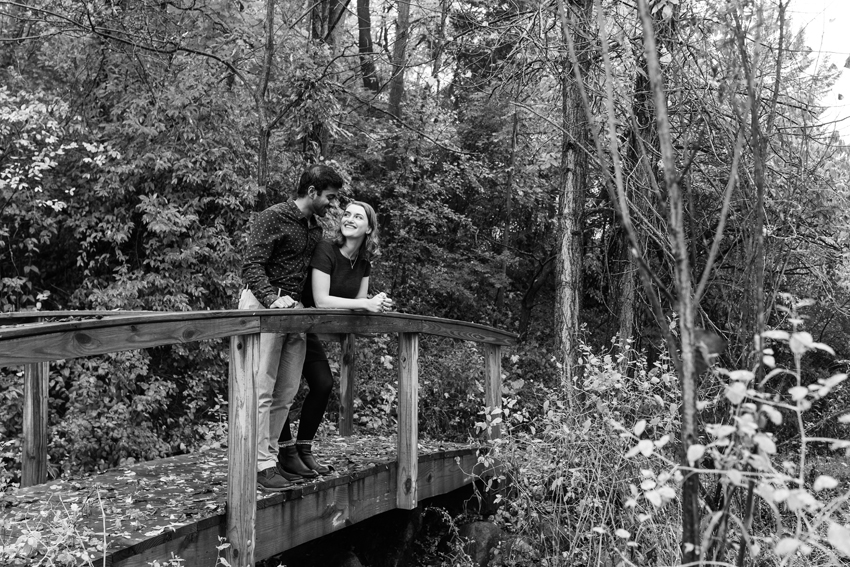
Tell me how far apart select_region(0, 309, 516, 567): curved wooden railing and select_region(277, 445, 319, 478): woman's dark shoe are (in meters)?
0.80

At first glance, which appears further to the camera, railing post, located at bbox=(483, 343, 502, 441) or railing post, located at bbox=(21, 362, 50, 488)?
railing post, located at bbox=(483, 343, 502, 441)

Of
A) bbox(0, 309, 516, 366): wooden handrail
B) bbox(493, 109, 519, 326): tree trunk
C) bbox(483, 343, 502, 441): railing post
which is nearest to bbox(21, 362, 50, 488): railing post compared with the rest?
bbox(0, 309, 516, 366): wooden handrail

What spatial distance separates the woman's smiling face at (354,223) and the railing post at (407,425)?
912 millimetres

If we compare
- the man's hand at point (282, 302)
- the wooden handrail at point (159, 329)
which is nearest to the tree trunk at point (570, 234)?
the wooden handrail at point (159, 329)

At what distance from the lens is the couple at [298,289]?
4145 millimetres

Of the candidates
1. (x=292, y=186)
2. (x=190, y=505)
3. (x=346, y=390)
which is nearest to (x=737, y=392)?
(x=190, y=505)

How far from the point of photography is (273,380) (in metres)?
4.19

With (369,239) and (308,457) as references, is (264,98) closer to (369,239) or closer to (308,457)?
(369,239)

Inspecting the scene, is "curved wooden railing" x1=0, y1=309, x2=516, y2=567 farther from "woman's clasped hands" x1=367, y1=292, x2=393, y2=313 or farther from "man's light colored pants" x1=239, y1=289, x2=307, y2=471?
"man's light colored pants" x1=239, y1=289, x2=307, y2=471

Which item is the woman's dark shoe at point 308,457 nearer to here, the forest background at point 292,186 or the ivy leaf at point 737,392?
the forest background at point 292,186

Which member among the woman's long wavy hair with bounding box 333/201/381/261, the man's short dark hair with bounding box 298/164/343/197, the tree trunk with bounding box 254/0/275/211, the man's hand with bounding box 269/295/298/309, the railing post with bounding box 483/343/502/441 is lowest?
the railing post with bounding box 483/343/502/441

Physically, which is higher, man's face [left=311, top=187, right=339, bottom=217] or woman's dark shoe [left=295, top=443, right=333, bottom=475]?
man's face [left=311, top=187, right=339, bottom=217]

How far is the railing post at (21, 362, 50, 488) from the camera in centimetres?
448

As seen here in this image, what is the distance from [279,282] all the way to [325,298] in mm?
276
